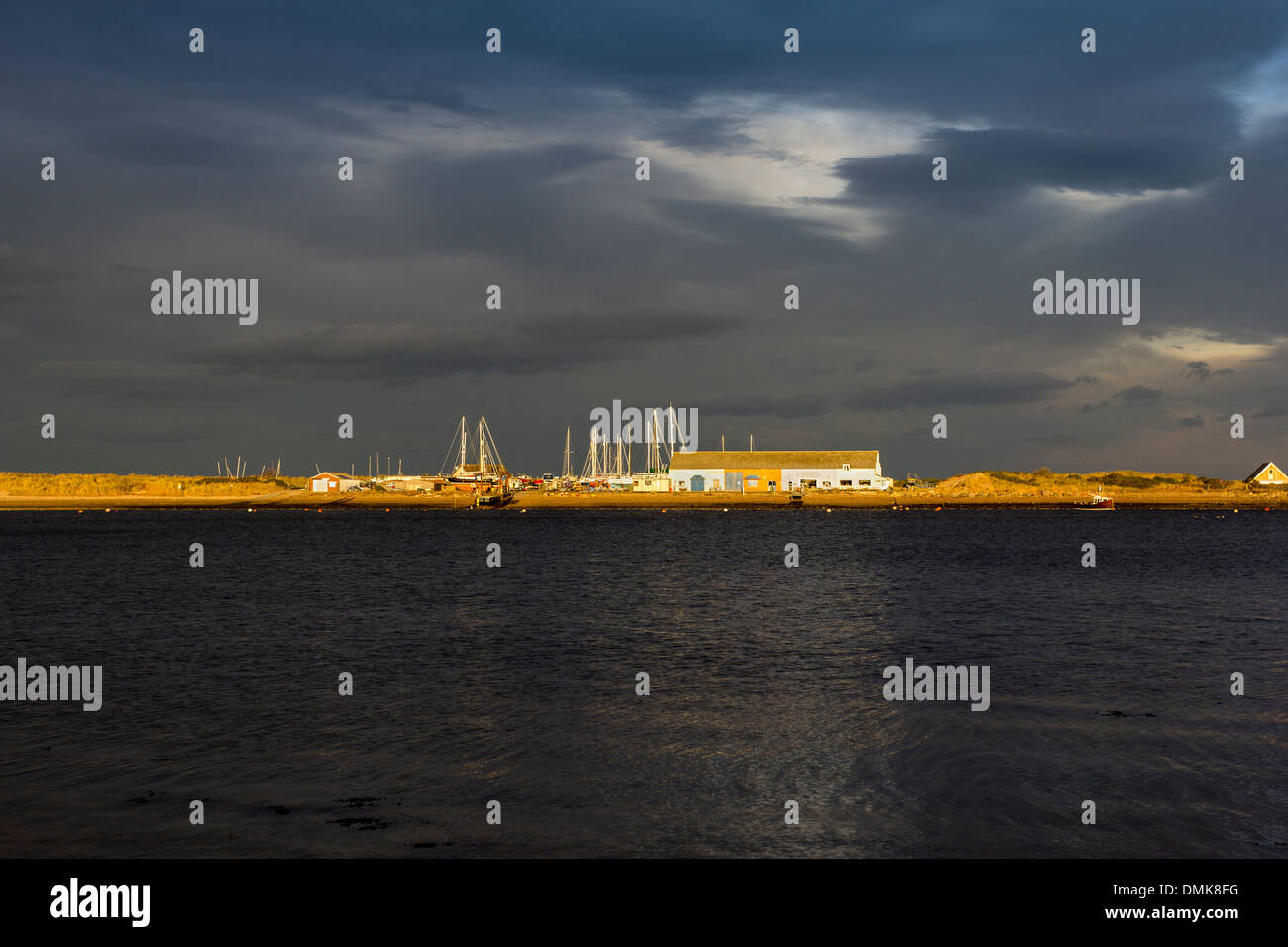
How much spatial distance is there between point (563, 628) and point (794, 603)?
1429 cm

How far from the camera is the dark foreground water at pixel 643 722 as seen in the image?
15227 millimetres

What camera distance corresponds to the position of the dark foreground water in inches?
599

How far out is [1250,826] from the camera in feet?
49.8

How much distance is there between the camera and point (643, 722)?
2286 cm
